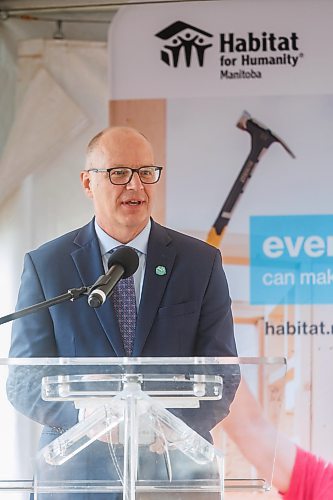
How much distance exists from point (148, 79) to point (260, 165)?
1.73 feet

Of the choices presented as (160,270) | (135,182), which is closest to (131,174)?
(135,182)

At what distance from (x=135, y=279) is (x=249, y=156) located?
2.73 ft

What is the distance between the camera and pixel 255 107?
3.47 metres

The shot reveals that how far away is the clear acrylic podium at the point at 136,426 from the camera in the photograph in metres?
1.77

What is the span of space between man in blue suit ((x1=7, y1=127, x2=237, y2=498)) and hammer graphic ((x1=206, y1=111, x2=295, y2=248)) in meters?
0.28

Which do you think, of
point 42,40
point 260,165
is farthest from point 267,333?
point 42,40

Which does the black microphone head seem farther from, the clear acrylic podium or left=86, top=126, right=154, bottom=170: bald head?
left=86, top=126, right=154, bottom=170: bald head

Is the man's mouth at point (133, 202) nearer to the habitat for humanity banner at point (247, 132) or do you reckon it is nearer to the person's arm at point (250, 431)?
the habitat for humanity banner at point (247, 132)

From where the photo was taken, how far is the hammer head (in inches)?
137

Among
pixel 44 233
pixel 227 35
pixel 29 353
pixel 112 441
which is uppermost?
pixel 227 35

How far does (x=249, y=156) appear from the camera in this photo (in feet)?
11.4

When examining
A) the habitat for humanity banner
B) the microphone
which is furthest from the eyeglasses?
the microphone

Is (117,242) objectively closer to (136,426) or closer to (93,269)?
(93,269)

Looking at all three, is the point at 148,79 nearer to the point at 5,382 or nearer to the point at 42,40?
the point at 42,40
